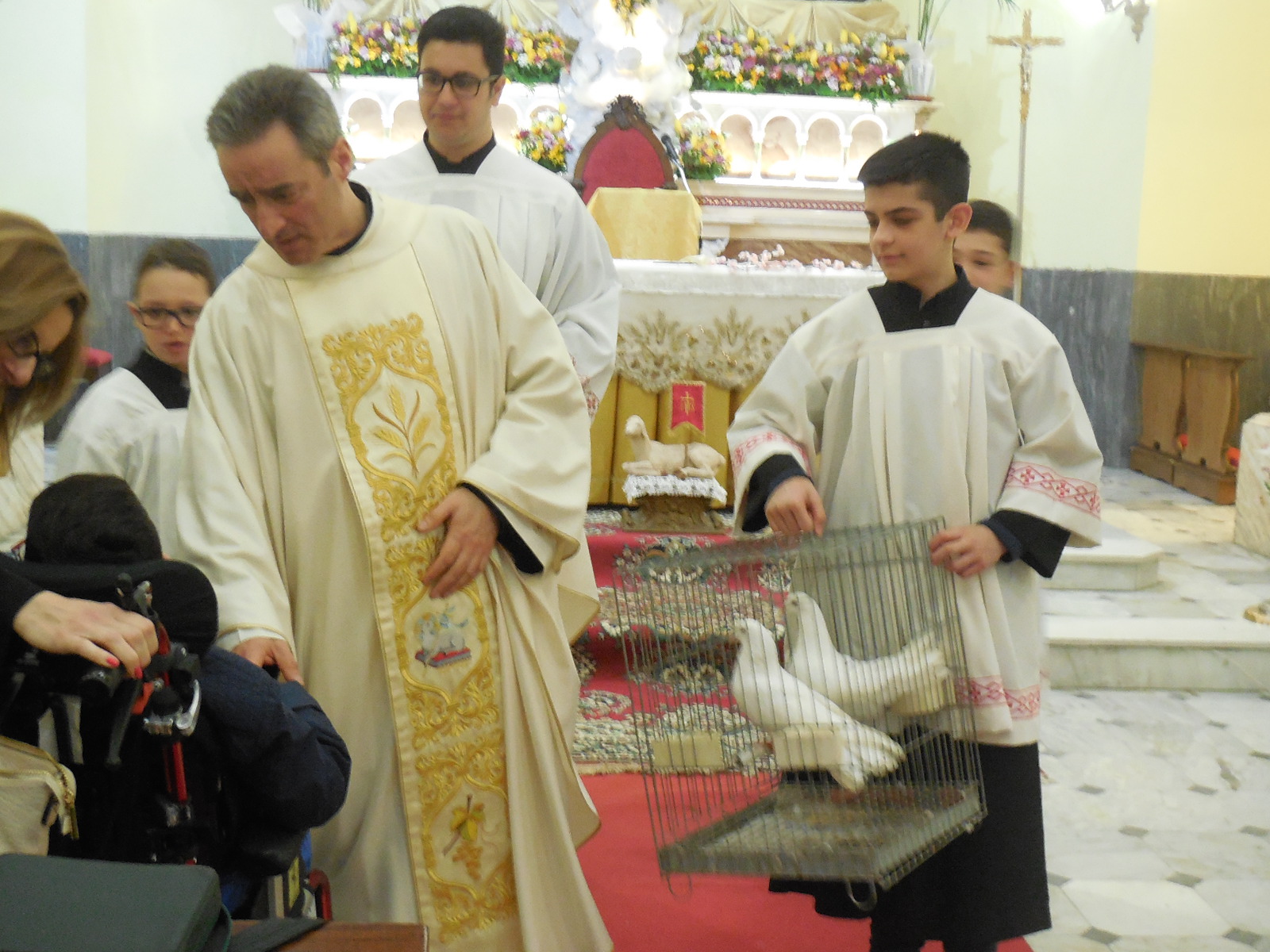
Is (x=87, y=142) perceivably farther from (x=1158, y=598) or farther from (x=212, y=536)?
(x=212, y=536)

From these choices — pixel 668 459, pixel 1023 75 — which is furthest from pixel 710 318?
pixel 1023 75

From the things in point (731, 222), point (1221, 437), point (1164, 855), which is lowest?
point (1164, 855)

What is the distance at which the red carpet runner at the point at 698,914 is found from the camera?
9.86 feet

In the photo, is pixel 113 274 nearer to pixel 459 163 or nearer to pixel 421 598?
pixel 459 163

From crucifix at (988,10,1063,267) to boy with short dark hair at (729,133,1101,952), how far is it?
8316 mm

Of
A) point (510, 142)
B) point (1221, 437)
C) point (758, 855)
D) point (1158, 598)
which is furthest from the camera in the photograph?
point (510, 142)

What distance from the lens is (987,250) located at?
3021mm

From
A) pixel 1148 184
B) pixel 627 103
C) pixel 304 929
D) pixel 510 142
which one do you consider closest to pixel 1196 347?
pixel 1148 184

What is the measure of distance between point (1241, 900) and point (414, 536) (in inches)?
99.1

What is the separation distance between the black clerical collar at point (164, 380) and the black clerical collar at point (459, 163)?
3.69ft

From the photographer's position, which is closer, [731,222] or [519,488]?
[519,488]

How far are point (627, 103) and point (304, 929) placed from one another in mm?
8347

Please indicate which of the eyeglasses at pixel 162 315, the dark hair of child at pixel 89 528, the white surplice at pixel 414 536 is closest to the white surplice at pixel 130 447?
the eyeglasses at pixel 162 315

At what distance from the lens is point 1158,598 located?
6156mm
